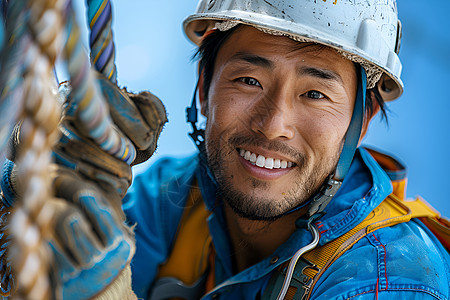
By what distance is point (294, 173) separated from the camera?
4.26 feet

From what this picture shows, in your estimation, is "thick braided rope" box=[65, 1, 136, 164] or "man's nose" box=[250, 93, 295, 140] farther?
"man's nose" box=[250, 93, 295, 140]

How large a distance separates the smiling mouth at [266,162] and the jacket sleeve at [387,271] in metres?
0.29

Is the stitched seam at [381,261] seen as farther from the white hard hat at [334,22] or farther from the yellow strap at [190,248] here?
the yellow strap at [190,248]

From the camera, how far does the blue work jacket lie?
1.08m

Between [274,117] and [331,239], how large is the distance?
0.37 m

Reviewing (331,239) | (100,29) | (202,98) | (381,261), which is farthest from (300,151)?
(100,29)

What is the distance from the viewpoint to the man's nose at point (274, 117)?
120cm

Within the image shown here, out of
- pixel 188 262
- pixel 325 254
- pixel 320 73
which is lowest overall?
pixel 188 262

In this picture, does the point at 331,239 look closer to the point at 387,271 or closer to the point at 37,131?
the point at 387,271

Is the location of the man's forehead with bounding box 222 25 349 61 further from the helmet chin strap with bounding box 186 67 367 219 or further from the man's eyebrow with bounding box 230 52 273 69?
the helmet chin strap with bounding box 186 67 367 219

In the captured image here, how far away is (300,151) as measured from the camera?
1262 mm

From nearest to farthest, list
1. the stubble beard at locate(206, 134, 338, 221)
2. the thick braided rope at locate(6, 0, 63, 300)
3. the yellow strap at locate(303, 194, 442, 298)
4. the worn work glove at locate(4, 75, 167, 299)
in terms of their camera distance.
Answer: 1. the thick braided rope at locate(6, 0, 63, 300)
2. the worn work glove at locate(4, 75, 167, 299)
3. the yellow strap at locate(303, 194, 442, 298)
4. the stubble beard at locate(206, 134, 338, 221)

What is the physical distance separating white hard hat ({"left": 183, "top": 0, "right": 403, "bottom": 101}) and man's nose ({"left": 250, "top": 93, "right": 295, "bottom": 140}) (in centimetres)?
18

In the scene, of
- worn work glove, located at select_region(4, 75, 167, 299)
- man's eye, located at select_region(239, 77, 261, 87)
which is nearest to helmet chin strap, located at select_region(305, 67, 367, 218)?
man's eye, located at select_region(239, 77, 261, 87)
